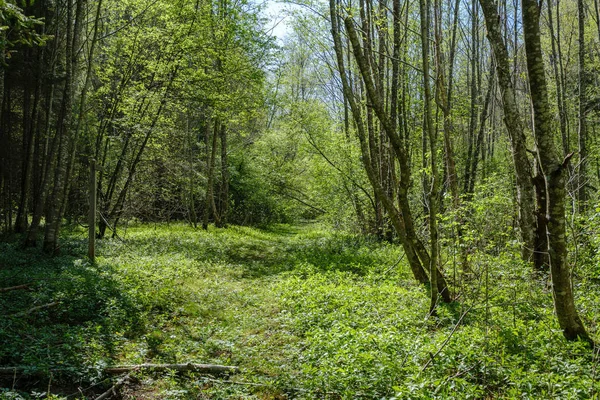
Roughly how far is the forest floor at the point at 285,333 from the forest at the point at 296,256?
4 centimetres

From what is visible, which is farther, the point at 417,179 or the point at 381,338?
the point at 417,179

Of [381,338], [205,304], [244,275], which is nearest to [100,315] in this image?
[205,304]

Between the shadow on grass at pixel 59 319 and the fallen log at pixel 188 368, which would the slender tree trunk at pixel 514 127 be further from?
the shadow on grass at pixel 59 319

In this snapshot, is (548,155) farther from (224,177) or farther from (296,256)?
(224,177)

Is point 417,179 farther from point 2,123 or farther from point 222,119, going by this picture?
point 2,123

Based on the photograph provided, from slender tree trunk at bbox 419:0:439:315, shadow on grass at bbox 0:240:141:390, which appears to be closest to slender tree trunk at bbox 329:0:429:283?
slender tree trunk at bbox 419:0:439:315

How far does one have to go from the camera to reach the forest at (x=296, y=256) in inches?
182

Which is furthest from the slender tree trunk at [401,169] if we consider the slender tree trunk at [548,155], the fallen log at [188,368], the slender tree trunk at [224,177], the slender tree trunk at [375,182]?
the slender tree trunk at [224,177]

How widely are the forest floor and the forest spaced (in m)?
0.04

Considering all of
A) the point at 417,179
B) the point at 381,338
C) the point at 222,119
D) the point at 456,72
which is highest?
the point at 456,72

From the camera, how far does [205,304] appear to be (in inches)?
324

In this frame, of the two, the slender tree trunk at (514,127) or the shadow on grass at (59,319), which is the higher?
the slender tree trunk at (514,127)

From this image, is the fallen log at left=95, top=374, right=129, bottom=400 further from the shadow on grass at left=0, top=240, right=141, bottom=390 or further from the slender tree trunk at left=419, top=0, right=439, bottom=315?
the slender tree trunk at left=419, top=0, right=439, bottom=315

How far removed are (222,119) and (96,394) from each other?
53.4 feet
